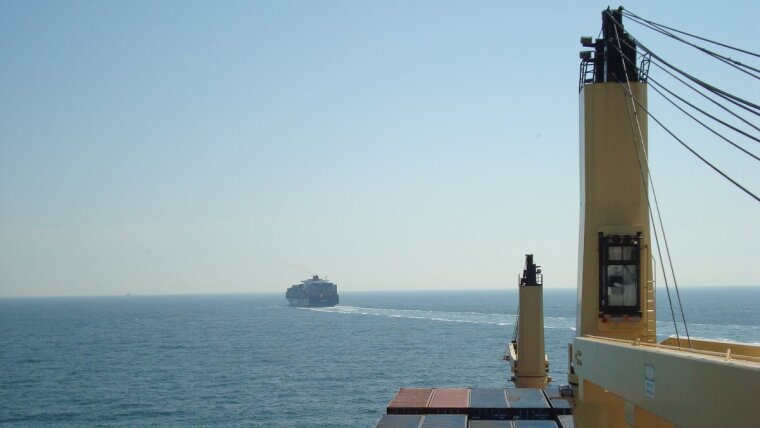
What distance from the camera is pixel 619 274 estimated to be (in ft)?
60.5

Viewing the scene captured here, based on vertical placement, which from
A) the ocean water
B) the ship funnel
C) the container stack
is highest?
the ship funnel

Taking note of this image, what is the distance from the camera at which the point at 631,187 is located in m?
18.5

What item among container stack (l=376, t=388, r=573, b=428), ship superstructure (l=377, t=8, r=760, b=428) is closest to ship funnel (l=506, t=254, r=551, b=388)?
container stack (l=376, t=388, r=573, b=428)

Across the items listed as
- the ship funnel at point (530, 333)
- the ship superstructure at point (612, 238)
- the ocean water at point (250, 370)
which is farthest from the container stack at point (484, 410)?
the ocean water at point (250, 370)

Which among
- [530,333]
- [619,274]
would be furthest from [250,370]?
[619,274]

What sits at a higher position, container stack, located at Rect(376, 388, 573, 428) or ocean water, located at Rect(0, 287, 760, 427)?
container stack, located at Rect(376, 388, 573, 428)

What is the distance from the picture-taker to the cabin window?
18250mm

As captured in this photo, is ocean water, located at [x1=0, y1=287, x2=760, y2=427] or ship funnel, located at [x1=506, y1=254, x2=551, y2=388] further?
ocean water, located at [x1=0, y1=287, x2=760, y2=427]

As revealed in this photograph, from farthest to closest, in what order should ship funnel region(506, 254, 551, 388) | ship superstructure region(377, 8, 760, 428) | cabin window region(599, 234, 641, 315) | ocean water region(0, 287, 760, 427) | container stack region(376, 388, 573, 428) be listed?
ocean water region(0, 287, 760, 427)
ship funnel region(506, 254, 551, 388)
container stack region(376, 388, 573, 428)
cabin window region(599, 234, 641, 315)
ship superstructure region(377, 8, 760, 428)

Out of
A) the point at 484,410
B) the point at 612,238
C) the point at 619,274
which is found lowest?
the point at 484,410

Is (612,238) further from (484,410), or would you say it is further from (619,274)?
(484,410)

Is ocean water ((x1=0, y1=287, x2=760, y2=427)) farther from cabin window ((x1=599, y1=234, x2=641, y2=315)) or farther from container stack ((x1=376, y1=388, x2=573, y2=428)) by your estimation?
cabin window ((x1=599, y1=234, x2=641, y2=315))

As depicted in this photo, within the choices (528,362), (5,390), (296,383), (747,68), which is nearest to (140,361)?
(5,390)

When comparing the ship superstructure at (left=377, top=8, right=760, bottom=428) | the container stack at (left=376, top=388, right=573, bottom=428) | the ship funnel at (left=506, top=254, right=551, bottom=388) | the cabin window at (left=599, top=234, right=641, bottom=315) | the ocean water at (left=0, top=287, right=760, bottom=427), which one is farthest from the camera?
the ocean water at (left=0, top=287, right=760, bottom=427)
